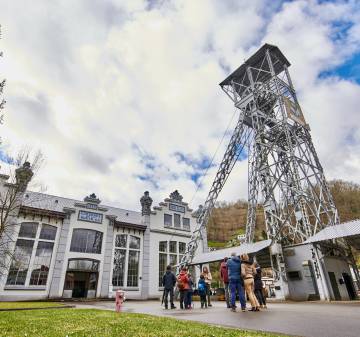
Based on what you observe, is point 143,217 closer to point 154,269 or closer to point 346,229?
point 154,269

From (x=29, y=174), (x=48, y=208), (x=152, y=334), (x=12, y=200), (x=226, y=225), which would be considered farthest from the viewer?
(x=226, y=225)

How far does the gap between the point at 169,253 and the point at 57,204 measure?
41.2 ft

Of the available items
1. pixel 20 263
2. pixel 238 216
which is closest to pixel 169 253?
pixel 20 263

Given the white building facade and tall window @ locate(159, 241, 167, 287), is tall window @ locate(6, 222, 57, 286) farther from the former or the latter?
tall window @ locate(159, 241, 167, 287)

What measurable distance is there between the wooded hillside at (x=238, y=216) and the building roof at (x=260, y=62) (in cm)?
3601

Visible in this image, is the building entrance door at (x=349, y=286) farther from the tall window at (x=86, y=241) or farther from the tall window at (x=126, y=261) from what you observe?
the tall window at (x=86, y=241)

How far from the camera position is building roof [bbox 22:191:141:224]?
76.7 ft

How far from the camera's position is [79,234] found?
23984 millimetres

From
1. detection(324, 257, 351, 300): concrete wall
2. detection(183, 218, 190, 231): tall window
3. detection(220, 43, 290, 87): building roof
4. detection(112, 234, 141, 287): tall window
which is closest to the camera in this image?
detection(324, 257, 351, 300): concrete wall

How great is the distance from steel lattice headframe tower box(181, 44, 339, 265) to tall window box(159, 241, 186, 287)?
14.9 ft

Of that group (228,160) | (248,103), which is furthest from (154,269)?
(248,103)

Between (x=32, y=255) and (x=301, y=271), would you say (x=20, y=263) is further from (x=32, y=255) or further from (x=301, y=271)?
(x=301, y=271)

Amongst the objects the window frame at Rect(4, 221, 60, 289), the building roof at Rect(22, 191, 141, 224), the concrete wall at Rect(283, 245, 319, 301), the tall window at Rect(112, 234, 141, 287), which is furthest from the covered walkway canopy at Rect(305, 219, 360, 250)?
the window frame at Rect(4, 221, 60, 289)

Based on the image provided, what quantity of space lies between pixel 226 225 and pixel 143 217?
211 ft
